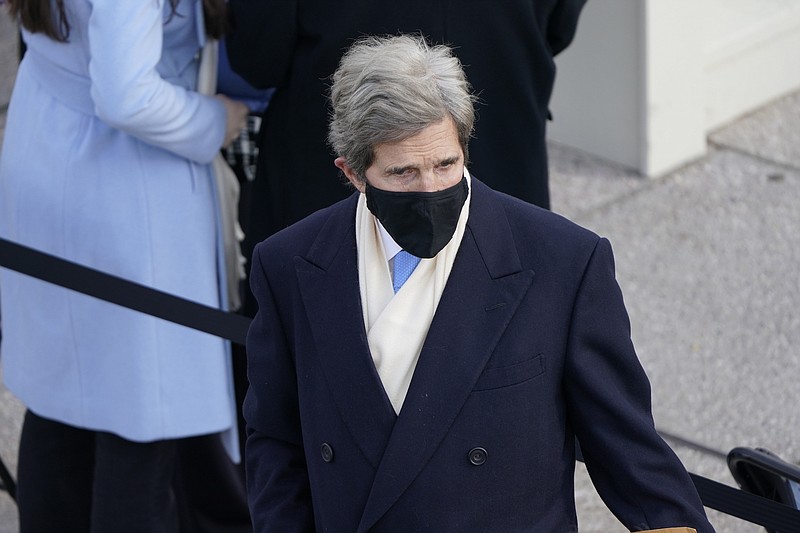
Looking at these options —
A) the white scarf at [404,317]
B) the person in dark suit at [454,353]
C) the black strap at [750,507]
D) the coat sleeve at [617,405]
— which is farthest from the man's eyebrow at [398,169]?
the black strap at [750,507]

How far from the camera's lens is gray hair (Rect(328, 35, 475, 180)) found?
1952mm

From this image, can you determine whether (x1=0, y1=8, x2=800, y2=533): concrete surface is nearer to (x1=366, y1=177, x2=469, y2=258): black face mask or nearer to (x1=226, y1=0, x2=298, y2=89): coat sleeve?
(x1=226, y1=0, x2=298, y2=89): coat sleeve

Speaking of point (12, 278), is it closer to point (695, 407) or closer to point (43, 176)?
point (43, 176)

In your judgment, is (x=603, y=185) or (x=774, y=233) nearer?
(x=774, y=233)

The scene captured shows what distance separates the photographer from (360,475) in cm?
212

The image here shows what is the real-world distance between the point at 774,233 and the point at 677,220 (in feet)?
1.27

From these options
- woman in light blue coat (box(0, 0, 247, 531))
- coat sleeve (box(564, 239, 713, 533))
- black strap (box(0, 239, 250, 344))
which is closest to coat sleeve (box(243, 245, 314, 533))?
coat sleeve (box(564, 239, 713, 533))

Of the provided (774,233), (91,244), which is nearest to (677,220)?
(774,233)

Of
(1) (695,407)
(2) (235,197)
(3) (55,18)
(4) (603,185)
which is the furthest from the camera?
(4) (603,185)

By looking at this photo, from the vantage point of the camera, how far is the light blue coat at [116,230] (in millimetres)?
3162

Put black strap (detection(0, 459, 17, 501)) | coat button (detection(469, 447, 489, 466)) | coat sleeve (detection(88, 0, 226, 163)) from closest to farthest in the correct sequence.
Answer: coat button (detection(469, 447, 489, 466))
coat sleeve (detection(88, 0, 226, 163))
black strap (detection(0, 459, 17, 501))

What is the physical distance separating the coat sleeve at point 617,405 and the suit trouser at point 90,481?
5.17 feet

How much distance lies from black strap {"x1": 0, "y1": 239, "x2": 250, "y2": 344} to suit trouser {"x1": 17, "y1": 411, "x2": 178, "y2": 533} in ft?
1.60

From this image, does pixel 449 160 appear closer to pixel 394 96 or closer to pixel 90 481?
pixel 394 96
